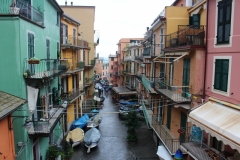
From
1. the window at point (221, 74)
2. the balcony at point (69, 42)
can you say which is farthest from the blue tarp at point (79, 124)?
the window at point (221, 74)

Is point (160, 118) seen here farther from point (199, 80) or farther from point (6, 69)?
point (6, 69)

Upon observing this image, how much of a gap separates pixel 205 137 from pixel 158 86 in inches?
281

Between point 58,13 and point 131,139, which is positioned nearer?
point 58,13

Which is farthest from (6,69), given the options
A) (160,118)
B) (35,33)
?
(160,118)

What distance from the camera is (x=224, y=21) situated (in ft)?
36.9

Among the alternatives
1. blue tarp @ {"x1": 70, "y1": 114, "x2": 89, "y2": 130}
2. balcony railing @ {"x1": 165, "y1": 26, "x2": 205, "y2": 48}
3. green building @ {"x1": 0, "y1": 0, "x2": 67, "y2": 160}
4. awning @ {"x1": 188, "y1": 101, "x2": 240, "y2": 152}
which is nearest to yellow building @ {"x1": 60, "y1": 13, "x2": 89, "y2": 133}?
blue tarp @ {"x1": 70, "y1": 114, "x2": 89, "y2": 130}

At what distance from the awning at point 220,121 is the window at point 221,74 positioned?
985 mm

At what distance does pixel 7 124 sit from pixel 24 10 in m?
6.88

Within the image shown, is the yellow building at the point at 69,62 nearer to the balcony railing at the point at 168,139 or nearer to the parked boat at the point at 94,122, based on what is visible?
the parked boat at the point at 94,122

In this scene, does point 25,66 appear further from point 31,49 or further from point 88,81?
point 88,81

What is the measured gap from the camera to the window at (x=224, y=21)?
35.7ft

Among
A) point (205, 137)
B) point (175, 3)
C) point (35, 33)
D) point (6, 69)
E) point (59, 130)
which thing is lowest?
point (59, 130)

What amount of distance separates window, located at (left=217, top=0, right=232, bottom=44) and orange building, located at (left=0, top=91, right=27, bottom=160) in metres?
10.4

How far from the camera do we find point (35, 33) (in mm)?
13805
